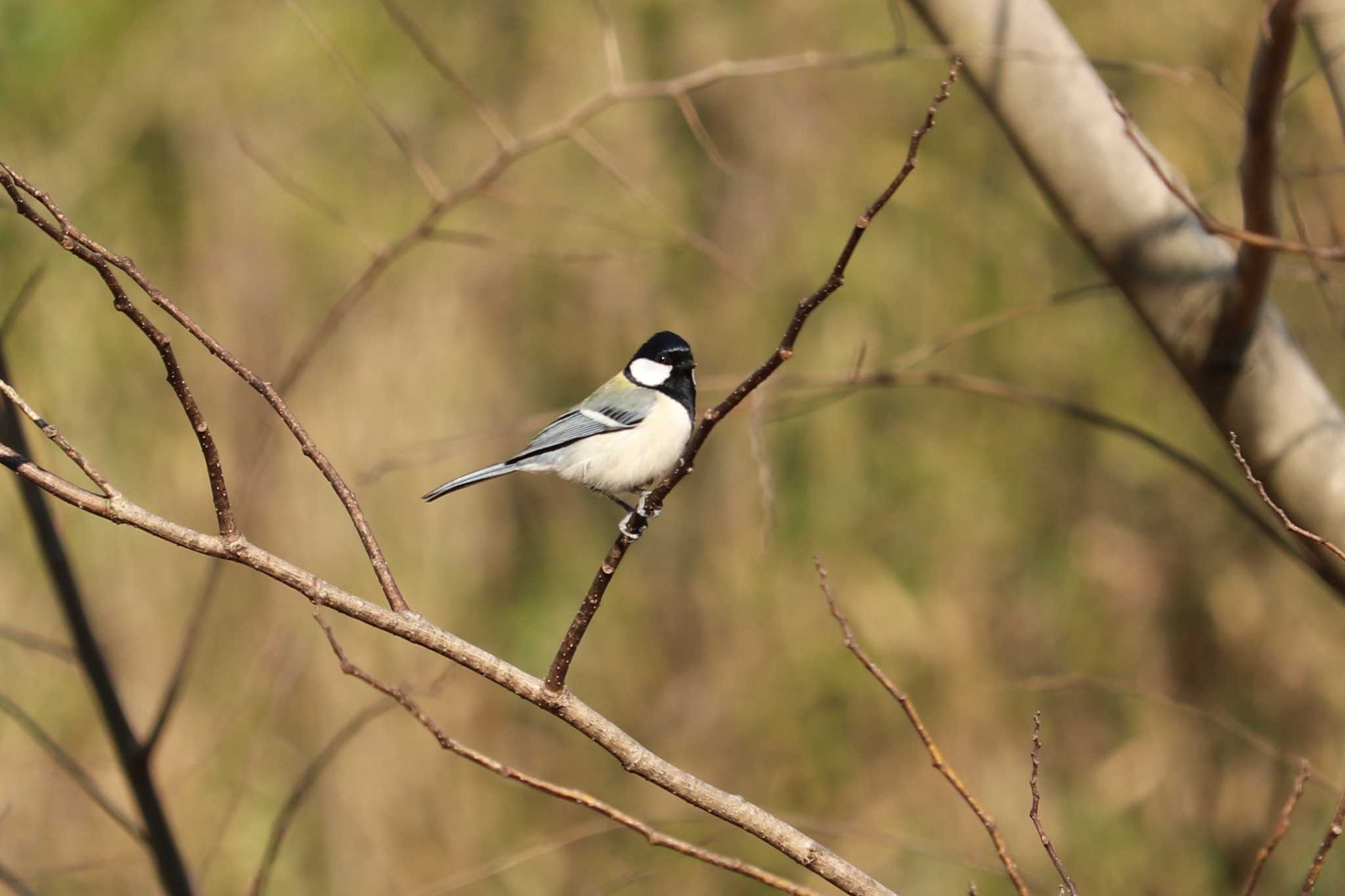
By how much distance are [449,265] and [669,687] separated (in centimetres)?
210

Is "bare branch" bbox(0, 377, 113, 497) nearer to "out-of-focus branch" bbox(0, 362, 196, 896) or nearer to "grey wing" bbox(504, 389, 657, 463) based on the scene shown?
"out-of-focus branch" bbox(0, 362, 196, 896)

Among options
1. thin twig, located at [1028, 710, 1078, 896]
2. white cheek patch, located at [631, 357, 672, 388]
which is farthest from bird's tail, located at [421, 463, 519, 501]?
thin twig, located at [1028, 710, 1078, 896]

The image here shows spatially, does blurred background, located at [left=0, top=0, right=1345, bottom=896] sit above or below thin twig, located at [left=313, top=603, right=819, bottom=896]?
above

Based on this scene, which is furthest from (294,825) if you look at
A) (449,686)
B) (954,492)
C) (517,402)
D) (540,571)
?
(954,492)

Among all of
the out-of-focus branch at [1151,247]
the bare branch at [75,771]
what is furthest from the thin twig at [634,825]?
the out-of-focus branch at [1151,247]

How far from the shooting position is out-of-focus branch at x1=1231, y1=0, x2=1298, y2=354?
146cm

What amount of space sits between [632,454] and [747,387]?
1368 mm

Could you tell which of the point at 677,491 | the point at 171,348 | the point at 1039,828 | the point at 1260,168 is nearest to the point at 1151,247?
the point at 1260,168

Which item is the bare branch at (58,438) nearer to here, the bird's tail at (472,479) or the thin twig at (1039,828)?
the bird's tail at (472,479)

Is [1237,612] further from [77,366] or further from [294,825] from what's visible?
[77,366]

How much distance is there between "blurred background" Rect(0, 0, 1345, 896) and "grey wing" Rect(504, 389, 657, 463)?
175cm

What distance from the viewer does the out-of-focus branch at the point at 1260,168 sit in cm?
146

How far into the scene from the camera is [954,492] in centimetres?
478

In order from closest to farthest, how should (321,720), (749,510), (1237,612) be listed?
(1237,612) → (321,720) → (749,510)
